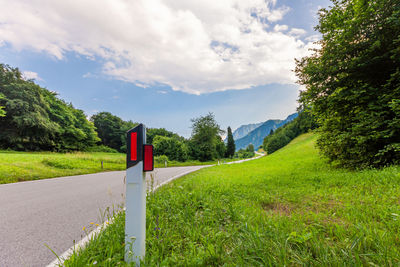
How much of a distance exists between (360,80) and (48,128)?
36353 millimetres

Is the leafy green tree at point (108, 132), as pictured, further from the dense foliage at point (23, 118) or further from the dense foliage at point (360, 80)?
the dense foliage at point (360, 80)

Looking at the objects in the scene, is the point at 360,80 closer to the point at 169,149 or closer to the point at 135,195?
the point at 135,195

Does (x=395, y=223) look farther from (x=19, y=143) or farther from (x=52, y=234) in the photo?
(x=19, y=143)

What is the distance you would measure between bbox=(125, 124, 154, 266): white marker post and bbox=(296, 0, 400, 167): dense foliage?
7.21 m

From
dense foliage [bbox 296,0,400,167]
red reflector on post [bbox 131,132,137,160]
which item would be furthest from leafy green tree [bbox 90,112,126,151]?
red reflector on post [bbox 131,132,137,160]

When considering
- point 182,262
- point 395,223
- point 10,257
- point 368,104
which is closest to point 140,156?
point 182,262

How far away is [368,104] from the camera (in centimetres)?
593

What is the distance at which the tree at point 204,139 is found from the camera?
4034cm

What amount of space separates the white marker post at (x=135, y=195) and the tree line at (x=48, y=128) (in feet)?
90.4

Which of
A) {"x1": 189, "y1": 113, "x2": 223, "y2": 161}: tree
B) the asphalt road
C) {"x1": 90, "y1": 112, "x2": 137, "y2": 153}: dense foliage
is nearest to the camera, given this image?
the asphalt road

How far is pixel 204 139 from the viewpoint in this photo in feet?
137

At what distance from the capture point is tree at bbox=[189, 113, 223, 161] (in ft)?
132

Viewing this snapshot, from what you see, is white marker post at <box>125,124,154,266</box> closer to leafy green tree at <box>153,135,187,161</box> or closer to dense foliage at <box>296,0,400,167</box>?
dense foliage at <box>296,0,400,167</box>

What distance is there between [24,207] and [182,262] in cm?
445
